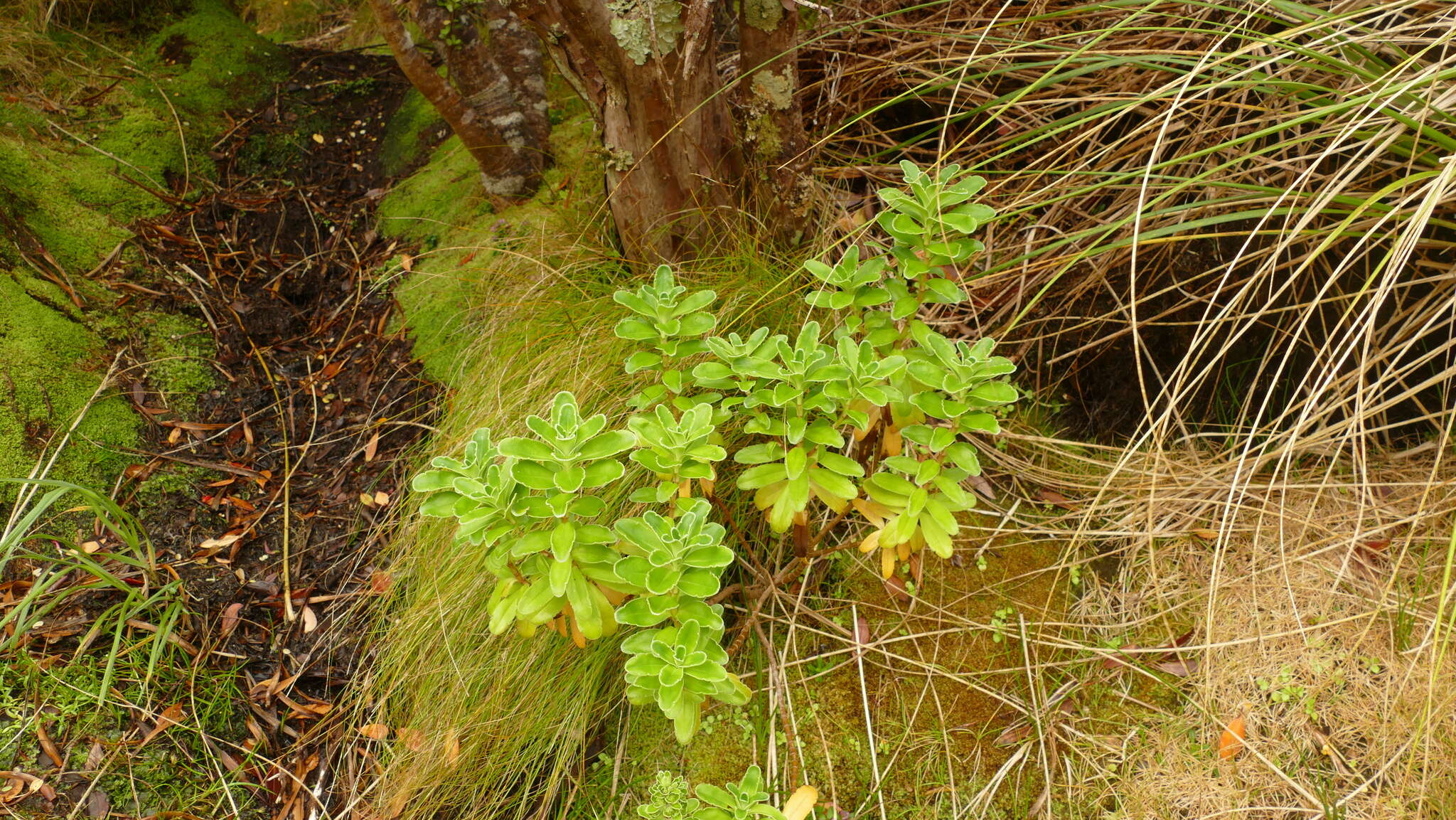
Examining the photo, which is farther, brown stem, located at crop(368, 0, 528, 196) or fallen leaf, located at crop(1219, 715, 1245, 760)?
brown stem, located at crop(368, 0, 528, 196)

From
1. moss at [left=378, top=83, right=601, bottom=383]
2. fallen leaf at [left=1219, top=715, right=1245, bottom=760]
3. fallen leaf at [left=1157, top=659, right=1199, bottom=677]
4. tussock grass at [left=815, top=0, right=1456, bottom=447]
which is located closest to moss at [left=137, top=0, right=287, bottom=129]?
moss at [left=378, top=83, right=601, bottom=383]

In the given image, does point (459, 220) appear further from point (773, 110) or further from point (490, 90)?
point (773, 110)

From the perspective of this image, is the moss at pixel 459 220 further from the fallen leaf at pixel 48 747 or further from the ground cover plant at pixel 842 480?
the fallen leaf at pixel 48 747

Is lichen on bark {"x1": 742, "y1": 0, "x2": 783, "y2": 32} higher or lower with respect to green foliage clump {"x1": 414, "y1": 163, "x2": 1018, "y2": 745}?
higher

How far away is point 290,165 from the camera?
137 inches

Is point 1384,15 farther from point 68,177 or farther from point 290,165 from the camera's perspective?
point 68,177

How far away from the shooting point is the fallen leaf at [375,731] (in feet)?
6.76

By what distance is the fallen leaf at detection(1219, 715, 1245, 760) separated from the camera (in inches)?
68.8

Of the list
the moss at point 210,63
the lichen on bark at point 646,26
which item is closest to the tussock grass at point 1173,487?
the lichen on bark at point 646,26

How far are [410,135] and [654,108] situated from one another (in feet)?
6.09

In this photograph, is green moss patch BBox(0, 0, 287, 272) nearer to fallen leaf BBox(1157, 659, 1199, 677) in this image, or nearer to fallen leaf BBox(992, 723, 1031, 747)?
fallen leaf BBox(992, 723, 1031, 747)

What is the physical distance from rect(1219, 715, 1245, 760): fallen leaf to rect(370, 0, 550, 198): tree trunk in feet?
8.78

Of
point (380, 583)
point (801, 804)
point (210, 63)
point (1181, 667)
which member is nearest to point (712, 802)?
point (801, 804)

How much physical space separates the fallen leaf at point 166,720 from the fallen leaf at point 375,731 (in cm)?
46
